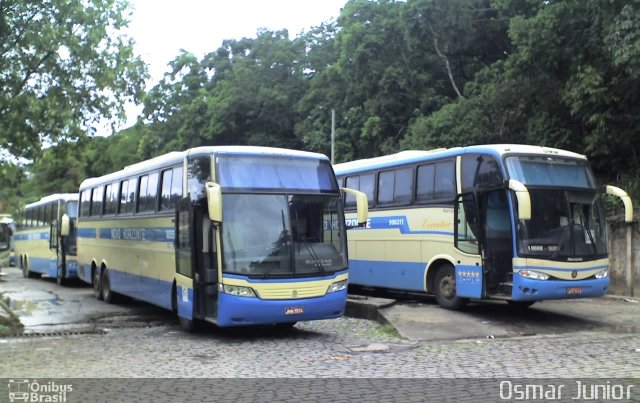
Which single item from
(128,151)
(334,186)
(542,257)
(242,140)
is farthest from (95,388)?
(128,151)

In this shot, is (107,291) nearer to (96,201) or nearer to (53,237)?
(96,201)

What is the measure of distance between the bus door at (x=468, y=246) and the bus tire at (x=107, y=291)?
8.80m

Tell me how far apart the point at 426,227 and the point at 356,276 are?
3266 millimetres

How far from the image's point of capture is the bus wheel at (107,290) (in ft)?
54.6

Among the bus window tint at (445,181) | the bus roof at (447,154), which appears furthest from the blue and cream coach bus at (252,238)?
the bus roof at (447,154)

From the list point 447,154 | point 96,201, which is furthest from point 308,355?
point 96,201

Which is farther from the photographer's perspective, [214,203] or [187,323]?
[187,323]

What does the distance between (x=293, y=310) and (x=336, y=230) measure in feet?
5.20

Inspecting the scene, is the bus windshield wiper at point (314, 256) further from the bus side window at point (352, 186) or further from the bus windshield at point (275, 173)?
the bus side window at point (352, 186)

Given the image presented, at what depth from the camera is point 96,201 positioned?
17.9 meters

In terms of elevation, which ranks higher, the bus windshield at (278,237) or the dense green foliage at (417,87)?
the dense green foliage at (417,87)

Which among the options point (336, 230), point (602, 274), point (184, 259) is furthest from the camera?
point (602, 274)

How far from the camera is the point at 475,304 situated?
581 inches

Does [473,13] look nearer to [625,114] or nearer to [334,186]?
[625,114]
